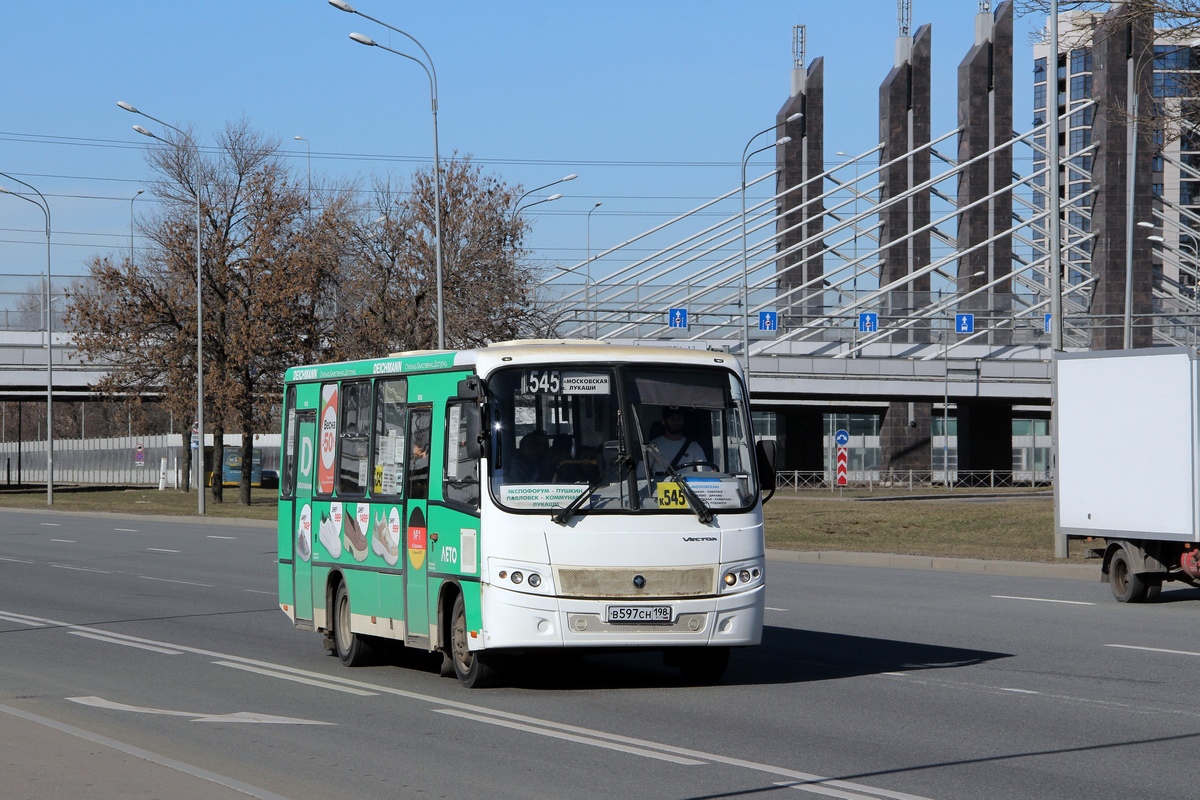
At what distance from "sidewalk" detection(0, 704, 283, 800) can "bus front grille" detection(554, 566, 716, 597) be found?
11.4ft

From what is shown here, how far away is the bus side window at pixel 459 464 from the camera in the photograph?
37.6 ft

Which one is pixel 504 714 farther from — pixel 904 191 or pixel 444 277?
pixel 904 191

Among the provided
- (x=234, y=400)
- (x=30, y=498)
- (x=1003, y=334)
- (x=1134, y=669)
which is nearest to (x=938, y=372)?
(x=1003, y=334)

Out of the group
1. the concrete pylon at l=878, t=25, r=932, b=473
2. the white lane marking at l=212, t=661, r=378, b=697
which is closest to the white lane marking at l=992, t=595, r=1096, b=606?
the white lane marking at l=212, t=661, r=378, b=697

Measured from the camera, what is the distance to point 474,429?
37.9ft

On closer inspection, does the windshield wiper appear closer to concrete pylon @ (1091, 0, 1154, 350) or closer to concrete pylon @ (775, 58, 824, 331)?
concrete pylon @ (1091, 0, 1154, 350)

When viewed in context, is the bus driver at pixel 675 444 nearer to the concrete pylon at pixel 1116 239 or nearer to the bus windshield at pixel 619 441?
the bus windshield at pixel 619 441

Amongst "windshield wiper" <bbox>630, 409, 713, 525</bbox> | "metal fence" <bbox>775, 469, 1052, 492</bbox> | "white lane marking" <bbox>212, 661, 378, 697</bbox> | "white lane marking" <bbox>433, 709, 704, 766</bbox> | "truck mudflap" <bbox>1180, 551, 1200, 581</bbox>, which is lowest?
"metal fence" <bbox>775, 469, 1052, 492</bbox>

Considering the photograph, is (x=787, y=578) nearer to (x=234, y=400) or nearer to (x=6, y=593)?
(x=6, y=593)

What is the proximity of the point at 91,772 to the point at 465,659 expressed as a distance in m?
4.14

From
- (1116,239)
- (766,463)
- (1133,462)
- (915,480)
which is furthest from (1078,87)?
(766,463)

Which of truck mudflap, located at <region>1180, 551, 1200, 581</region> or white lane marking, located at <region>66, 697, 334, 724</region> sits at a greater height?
truck mudflap, located at <region>1180, 551, 1200, 581</region>

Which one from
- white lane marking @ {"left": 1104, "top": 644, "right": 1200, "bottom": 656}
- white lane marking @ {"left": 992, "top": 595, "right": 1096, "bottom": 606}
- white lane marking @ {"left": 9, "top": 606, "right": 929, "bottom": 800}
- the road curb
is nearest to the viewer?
white lane marking @ {"left": 9, "top": 606, "right": 929, "bottom": 800}

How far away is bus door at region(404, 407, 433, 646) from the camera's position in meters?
12.1
